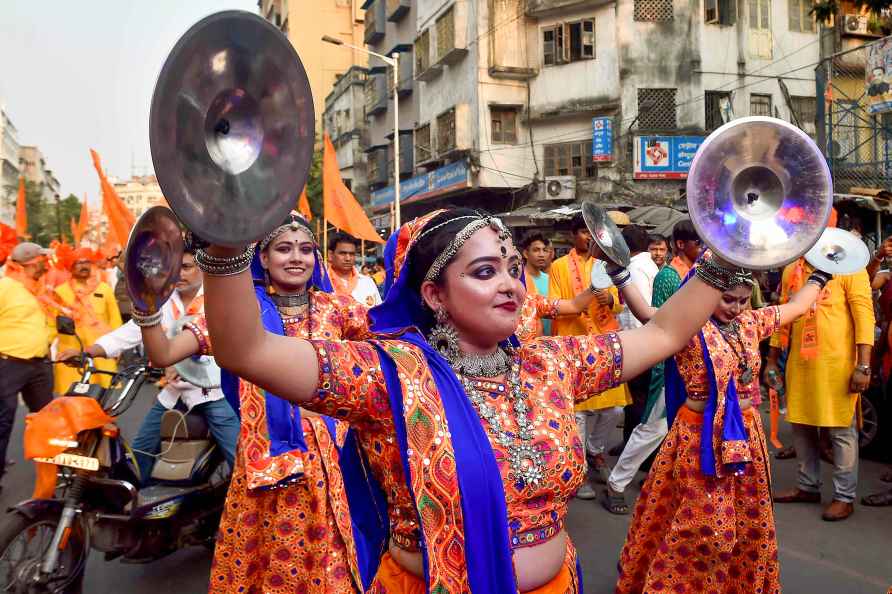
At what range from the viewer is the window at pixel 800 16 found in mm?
20781

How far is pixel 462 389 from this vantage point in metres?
1.84

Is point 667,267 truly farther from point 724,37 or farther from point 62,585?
point 724,37

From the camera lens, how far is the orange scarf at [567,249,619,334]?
5.97 m

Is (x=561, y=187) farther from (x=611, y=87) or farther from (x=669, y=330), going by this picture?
(x=669, y=330)

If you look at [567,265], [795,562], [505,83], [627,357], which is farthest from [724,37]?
[627,357]

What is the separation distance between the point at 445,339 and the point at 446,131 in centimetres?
2348

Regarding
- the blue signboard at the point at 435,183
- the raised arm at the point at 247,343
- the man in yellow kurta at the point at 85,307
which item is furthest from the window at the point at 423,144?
the raised arm at the point at 247,343

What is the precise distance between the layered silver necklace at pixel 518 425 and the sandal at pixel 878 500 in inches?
172

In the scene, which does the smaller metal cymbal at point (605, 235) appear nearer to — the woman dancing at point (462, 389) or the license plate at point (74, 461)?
the woman dancing at point (462, 389)

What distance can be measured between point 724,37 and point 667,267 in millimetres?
18055

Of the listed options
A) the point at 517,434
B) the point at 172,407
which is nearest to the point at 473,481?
the point at 517,434

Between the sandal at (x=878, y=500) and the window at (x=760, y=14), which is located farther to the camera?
the window at (x=760, y=14)

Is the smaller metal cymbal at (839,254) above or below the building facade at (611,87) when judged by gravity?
below

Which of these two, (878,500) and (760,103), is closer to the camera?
(878,500)
